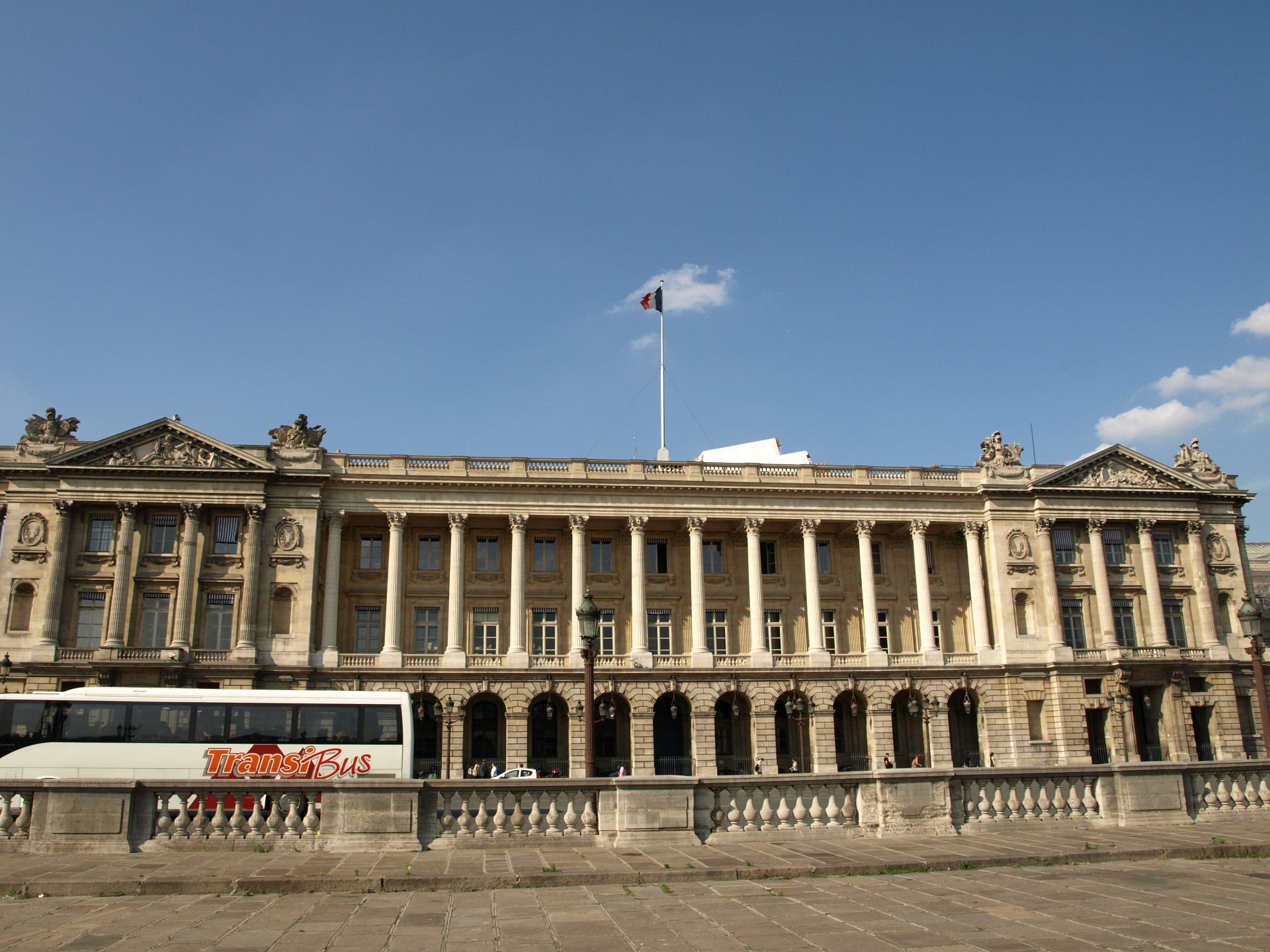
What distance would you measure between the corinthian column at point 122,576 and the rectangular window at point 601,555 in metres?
22.4

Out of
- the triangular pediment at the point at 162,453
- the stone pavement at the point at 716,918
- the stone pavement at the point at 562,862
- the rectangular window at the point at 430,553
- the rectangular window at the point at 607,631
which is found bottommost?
the stone pavement at the point at 716,918

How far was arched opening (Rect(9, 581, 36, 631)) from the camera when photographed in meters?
46.9

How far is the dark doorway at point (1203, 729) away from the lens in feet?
180

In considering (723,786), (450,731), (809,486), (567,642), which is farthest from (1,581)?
(723,786)

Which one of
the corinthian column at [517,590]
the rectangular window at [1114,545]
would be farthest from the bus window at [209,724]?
the rectangular window at [1114,545]

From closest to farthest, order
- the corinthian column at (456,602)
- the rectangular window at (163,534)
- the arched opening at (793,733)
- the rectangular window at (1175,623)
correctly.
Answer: the rectangular window at (163,534), the corinthian column at (456,602), the arched opening at (793,733), the rectangular window at (1175,623)

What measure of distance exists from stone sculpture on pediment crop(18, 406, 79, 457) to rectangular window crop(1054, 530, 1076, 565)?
50.8 metres

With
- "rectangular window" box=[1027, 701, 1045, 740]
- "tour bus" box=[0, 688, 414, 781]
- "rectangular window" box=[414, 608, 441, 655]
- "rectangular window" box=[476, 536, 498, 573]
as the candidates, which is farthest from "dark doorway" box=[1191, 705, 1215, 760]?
"tour bus" box=[0, 688, 414, 781]

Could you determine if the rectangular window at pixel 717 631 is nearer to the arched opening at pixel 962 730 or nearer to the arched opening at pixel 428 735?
the arched opening at pixel 962 730

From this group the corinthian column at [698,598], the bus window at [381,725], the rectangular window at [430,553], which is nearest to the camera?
the bus window at [381,725]

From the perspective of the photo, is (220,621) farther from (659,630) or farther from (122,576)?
(659,630)

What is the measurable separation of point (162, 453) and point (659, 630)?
85.5ft

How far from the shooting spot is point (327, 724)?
110 ft

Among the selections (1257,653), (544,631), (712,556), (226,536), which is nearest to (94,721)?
(226,536)
